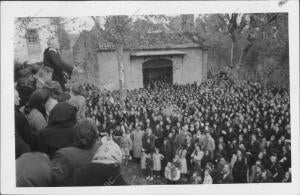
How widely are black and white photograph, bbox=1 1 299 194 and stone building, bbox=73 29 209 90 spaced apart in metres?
0.01

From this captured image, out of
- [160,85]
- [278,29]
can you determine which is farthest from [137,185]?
[278,29]

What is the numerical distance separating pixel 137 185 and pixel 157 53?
4.72ft

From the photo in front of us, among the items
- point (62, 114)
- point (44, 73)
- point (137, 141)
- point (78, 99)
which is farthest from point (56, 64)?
point (137, 141)

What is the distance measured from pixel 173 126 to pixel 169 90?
1.30 feet

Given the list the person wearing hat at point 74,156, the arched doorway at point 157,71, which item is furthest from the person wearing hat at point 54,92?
the arched doorway at point 157,71

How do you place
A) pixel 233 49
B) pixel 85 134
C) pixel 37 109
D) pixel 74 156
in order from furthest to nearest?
1. pixel 233 49
2. pixel 37 109
3. pixel 85 134
4. pixel 74 156

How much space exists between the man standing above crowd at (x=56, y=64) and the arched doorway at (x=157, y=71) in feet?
2.36

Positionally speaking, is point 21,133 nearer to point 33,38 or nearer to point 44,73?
point 44,73

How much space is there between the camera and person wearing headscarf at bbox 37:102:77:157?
189 inches

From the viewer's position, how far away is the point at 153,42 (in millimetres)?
4977

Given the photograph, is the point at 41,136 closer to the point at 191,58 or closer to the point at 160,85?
the point at 160,85

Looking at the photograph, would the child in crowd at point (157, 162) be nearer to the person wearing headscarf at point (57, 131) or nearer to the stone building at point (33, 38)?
the person wearing headscarf at point (57, 131)

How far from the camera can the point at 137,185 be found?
16.3ft

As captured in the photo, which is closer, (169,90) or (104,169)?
(104,169)
